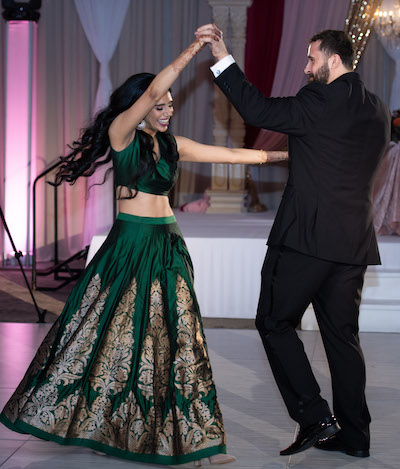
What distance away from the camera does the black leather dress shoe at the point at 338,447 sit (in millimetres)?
3064

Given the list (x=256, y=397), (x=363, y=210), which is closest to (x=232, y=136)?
(x=256, y=397)

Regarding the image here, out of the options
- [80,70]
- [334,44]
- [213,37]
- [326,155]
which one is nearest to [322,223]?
[326,155]

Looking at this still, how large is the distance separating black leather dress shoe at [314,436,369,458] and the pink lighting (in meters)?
6.17

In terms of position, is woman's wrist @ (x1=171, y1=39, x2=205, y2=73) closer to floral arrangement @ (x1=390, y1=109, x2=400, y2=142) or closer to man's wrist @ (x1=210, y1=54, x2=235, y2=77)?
man's wrist @ (x1=210, y1=54, x2=235, y2=77)

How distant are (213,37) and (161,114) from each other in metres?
0.40

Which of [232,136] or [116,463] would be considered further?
[232,136]

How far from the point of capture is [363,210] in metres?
2.92

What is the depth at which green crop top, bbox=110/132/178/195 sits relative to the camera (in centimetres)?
301

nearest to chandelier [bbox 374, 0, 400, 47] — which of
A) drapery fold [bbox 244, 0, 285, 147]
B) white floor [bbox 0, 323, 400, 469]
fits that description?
drapery fold [bbox 244, 0, 285, 147]

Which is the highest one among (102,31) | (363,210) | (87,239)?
(102,31)

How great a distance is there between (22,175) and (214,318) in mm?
4017

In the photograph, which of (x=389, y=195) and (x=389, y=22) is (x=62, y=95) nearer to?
(x=389, y=22)

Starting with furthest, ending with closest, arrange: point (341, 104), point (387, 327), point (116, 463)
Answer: point (387, 327), point (116, 463), point (341, 104)

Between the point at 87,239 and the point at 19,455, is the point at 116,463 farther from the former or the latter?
the point at 87,239
